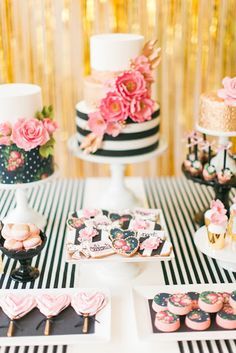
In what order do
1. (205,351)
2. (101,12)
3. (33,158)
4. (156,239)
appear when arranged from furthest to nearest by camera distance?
1. (101,12)
2. (33,158)
3. (156,239)
4. (205,351)

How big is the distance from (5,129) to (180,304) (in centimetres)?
61

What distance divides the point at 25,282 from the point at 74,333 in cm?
24

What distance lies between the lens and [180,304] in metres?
1.03

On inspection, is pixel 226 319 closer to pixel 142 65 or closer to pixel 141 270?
pixel 141 270

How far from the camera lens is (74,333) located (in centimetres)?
100

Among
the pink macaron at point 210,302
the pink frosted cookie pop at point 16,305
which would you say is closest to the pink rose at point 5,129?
the pink frosted cookie pop at point 16,305

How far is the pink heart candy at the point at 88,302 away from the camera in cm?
105

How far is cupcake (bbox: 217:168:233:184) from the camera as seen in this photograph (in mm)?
1333

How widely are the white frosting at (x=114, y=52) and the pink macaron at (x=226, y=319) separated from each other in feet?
2.35

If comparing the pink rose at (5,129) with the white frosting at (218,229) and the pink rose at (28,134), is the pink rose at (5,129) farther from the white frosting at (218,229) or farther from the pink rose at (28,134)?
the white frosting at (218,229)

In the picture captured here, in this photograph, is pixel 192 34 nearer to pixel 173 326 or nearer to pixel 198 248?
pixel 198 248

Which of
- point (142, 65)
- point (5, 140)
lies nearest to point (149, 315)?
point (5, 140)

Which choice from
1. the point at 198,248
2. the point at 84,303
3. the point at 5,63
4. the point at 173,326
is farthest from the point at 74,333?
the point at 5,63

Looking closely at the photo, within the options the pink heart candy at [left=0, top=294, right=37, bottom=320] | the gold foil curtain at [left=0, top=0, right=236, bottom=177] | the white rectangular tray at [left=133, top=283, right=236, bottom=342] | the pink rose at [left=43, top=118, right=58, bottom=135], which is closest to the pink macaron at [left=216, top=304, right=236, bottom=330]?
the white rectangular tray at [left=133, top=283, right=236, bottom=342]
